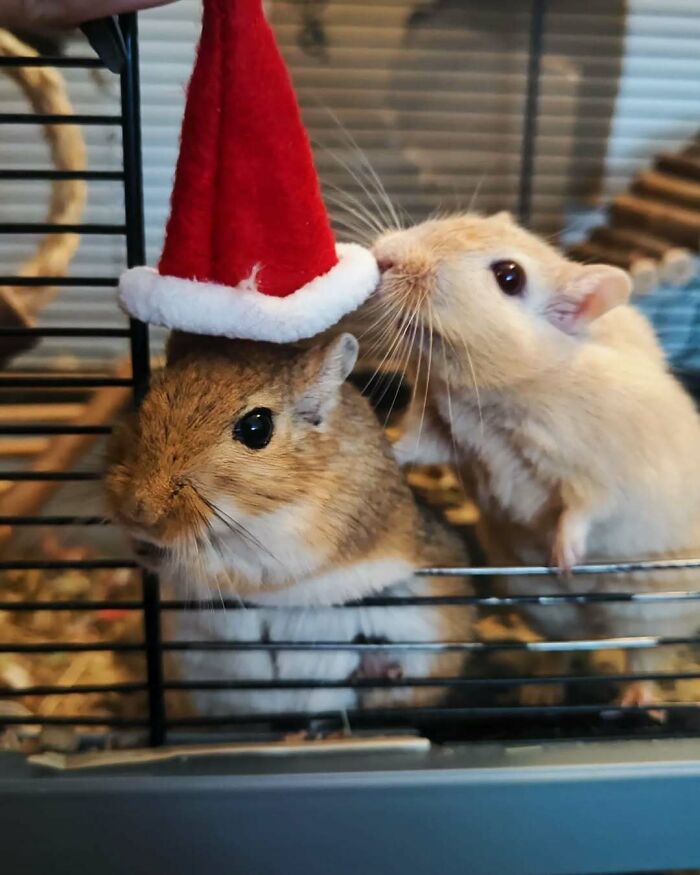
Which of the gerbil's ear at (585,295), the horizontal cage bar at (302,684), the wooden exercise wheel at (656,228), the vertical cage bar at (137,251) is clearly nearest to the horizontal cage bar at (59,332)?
the vertical cage bar at (137,251)

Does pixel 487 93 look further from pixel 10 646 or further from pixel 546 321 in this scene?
pixel 10 646

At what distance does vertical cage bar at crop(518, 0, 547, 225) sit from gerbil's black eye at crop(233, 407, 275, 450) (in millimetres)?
952

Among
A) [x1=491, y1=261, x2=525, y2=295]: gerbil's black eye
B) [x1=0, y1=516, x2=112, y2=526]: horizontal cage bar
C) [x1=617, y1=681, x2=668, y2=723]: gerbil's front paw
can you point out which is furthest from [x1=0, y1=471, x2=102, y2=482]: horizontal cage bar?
[x1=617, y1=681, x2=668, y2=723]: gerbil's front paw

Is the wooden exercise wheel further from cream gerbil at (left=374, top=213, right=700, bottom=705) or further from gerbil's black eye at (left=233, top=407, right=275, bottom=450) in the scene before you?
gerbil's black eye at (left=233, top=407, right=275, bottom=450)

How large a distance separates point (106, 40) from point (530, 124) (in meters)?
1.11

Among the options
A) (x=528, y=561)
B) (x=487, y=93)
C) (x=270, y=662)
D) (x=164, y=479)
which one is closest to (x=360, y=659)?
(x=270, y=662)

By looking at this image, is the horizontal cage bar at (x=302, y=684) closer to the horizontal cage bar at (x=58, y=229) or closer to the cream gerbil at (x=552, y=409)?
the cream gerbil at (x=552, y=409)

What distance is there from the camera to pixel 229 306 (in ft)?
2.39

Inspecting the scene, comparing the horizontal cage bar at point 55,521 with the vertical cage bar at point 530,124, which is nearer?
the horizontal cage bar at point 55,521

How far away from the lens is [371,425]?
3.24ft

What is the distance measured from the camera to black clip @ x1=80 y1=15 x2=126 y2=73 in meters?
0.67

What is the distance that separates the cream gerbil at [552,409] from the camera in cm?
92

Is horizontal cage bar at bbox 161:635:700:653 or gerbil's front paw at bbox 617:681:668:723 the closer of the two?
horizontal cage bar at bbox 161:635:700:653

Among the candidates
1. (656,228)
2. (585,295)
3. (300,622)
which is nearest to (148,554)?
(300,622)
